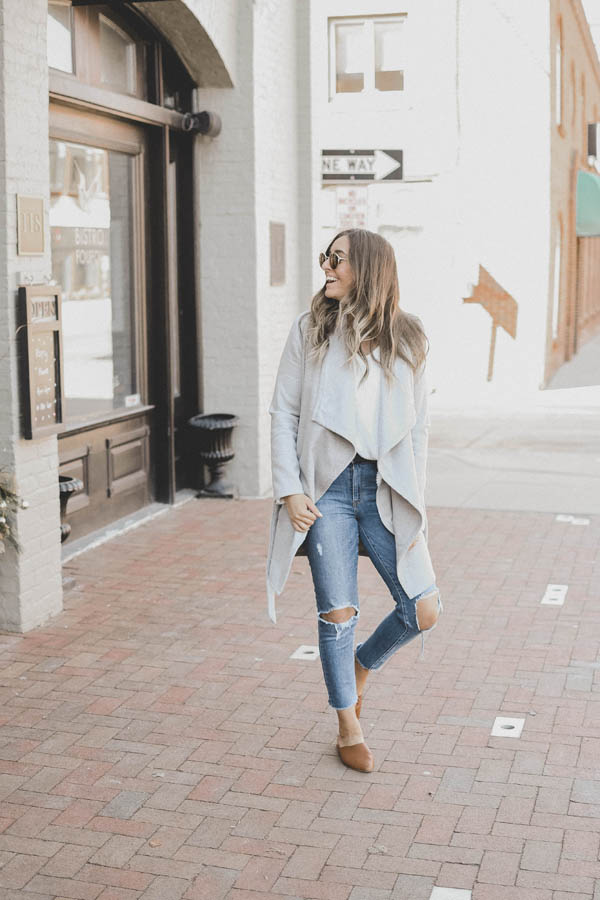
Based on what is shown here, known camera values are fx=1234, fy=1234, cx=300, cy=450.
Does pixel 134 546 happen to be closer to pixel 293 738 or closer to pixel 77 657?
pixel 77 657

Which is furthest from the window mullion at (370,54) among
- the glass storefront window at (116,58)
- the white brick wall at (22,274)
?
the white brick wall at (22,274)

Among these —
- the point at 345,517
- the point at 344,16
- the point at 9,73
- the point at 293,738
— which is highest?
the point at 344,16

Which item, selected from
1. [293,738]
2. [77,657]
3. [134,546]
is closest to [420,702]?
[293,738]

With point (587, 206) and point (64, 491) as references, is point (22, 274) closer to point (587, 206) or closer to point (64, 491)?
point (64, 491)

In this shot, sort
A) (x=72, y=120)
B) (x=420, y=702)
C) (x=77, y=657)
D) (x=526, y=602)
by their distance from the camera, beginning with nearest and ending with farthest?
(x=420, y=702) < (x=77, y=657) < (x=526, y=602) < (x=72, y=120)

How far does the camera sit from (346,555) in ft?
14.3

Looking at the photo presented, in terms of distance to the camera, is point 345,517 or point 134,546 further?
point 134,546

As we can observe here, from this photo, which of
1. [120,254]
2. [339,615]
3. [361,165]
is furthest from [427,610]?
[361,165]

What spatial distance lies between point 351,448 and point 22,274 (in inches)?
101

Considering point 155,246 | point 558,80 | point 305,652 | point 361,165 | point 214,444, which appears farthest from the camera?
point 558,80

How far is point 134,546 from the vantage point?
8.10m

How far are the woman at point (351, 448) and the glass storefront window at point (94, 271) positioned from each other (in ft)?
13.1

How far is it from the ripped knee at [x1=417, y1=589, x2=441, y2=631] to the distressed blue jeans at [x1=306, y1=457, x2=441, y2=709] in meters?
0.02

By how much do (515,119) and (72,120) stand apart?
441 inches
